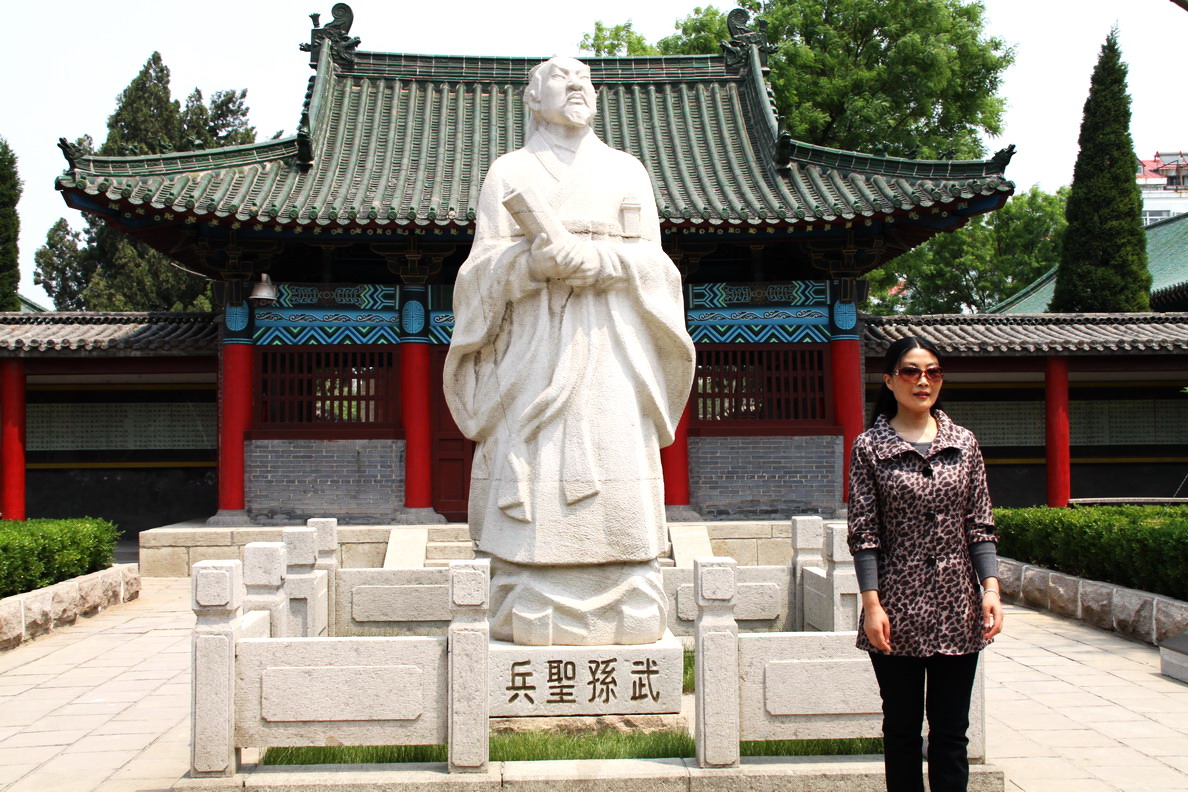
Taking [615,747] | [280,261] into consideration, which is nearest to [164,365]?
[280,261]

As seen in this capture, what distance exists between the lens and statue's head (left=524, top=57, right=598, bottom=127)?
17.6 ft

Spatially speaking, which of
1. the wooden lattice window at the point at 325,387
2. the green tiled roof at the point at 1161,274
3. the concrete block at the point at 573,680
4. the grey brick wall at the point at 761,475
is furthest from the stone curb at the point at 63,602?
the green tiled roof at the point at 1161,274

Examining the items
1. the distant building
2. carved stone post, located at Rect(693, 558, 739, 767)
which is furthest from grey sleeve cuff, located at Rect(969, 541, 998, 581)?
the distant building

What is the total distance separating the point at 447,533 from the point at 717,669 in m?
7.73

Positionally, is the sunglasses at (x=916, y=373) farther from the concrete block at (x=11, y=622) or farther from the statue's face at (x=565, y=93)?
the concrete block at (x=11, y=622)

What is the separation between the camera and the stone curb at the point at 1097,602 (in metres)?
7.95

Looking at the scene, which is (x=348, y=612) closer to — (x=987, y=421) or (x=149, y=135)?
(x=987, y=421)

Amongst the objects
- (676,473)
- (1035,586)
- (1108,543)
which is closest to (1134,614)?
(1108,543)

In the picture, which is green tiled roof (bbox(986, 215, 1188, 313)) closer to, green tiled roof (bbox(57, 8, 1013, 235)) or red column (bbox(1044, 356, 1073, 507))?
red column (bbox(1044, 356, 1073, 507))

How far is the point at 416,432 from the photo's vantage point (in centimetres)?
1299

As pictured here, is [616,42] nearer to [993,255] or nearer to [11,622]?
[993,255]

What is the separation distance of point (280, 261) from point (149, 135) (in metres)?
16.7

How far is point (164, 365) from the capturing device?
1405cm

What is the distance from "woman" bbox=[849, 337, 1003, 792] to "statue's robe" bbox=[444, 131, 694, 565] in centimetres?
167
